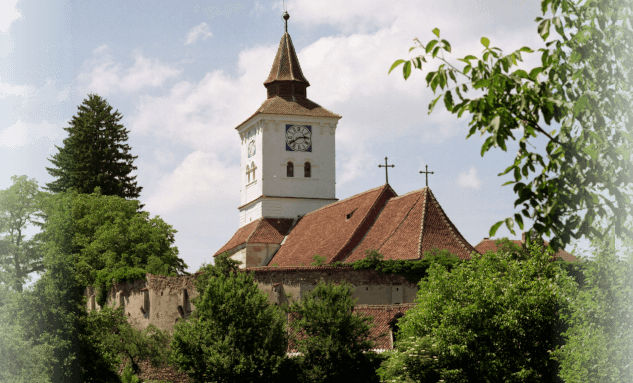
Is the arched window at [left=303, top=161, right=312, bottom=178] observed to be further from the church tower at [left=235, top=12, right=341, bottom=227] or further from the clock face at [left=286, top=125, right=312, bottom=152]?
the clock face at [left=286, top=125, right=312, bottom=152]

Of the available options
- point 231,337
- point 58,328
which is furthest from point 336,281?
point 58,328

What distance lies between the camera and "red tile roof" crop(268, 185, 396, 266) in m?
40.2

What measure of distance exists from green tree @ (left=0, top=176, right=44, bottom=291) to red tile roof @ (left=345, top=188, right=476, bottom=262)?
2242 centimetres

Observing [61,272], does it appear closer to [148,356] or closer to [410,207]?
[148,356]

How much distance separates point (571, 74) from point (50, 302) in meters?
25.6

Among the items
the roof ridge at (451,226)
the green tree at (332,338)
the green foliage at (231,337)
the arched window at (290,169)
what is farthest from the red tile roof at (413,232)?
the arched window at (290,169)

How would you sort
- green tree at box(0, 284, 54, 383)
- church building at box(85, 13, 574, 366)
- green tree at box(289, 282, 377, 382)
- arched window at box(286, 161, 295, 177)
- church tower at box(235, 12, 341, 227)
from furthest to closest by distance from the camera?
arched window at box(286, 161, 295, 177) < church tower at box(235, 12, 341, 227) < church building at box(85, 13, 574, 366) < green tree at box(289, 282, 377, 382) < green tree at box(0, 284, 54, 383)

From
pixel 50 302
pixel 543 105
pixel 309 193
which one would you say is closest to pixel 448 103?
pixel 543 105

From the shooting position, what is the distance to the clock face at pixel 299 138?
55.1 meters

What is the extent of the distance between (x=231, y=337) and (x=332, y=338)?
12.3 ft

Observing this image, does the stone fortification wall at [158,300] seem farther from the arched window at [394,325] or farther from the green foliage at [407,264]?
the arched window at [394,325]

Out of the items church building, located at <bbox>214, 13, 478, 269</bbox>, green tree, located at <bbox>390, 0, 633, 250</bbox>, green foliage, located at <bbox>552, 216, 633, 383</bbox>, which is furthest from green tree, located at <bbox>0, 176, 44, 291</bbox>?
green tree, located at <bbox>390, 0, 633, 250</bbox>

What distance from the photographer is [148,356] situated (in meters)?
34.9

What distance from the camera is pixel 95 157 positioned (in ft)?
189
